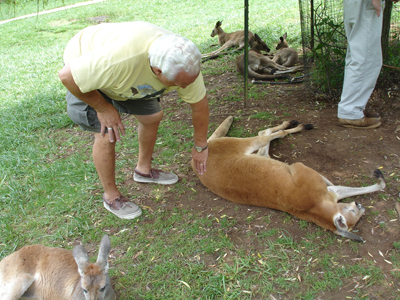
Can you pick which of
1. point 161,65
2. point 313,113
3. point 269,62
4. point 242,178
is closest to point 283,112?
point 313,113

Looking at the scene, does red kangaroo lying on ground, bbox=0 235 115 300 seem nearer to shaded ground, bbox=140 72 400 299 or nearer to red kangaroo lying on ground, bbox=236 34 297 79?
shaded ground, bbox=140 72 400 299

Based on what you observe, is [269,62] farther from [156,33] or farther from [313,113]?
[156,33]

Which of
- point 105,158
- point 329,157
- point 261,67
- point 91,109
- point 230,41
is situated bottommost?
point 329,157

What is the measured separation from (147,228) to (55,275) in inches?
37.8

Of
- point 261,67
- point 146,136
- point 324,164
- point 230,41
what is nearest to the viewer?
point 146,136

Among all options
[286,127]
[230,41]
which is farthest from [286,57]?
[286,127]

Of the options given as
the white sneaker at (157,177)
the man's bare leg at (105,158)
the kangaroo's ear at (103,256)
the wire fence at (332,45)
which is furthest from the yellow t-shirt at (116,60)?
the wire fence at (332,45)

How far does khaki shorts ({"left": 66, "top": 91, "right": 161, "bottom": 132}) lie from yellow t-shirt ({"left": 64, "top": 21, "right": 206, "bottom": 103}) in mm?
316

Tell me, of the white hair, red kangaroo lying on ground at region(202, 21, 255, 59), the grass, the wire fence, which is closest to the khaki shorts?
the white hair

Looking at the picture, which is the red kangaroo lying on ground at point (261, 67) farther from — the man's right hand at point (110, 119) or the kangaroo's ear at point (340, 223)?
the man's right hand at point (110, 119)

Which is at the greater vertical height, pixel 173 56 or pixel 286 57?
pixel 173 56

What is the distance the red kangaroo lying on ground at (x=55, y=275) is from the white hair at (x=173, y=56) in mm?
1322

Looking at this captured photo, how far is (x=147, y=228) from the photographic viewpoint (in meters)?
3.38

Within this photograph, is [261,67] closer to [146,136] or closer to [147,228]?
[146,136]
